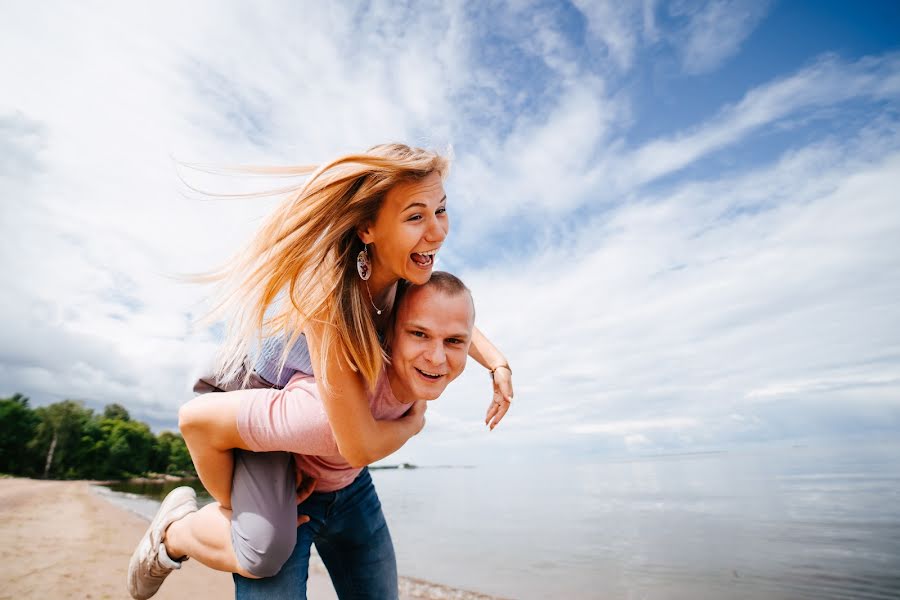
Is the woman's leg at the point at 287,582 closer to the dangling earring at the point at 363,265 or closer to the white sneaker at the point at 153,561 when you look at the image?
the white sneaker at the point at 153,561

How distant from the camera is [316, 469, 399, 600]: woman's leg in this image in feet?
8.95

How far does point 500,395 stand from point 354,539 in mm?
1205

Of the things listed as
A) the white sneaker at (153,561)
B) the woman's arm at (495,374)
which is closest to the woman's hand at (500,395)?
the woman's arm at (495,374)

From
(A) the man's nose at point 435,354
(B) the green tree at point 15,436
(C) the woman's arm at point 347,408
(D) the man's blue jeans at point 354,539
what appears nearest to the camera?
(C) the woman's arm at point 347,408

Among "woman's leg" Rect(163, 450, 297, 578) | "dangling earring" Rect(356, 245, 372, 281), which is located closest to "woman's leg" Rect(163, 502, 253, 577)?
"woman's leg" Rect(163, 450, 297, 578)

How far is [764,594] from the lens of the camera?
8.19m

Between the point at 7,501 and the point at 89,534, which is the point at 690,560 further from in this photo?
the point at 7,501

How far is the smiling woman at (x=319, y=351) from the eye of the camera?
6.98 ft

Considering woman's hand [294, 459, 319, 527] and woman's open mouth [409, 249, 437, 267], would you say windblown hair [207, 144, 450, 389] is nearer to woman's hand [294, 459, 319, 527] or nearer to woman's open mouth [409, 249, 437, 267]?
woman's open mouth [409, 249, 437, 267]

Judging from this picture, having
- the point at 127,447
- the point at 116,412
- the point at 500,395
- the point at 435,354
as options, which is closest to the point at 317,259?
the point at 435,354

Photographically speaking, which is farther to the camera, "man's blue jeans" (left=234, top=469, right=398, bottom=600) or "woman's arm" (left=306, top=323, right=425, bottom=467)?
"man's blue jeans" (left=234, top=469, right=398, bottom=600)

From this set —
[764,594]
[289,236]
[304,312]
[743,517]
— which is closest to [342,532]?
[304,312]

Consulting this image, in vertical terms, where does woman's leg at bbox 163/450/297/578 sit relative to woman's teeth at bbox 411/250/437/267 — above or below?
below

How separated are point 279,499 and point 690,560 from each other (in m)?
11.4
